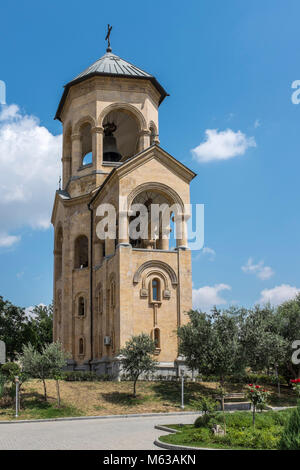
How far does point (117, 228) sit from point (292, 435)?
2636 centimetres

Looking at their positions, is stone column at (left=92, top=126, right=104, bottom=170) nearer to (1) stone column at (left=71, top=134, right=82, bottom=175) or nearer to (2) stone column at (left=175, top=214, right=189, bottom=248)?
(1) stone column at (left=71, top=134, right=82, bottom=175)

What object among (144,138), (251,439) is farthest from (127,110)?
(251,439)

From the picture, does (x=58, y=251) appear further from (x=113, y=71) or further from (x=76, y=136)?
(x=113, y=71)

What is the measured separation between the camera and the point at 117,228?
3628cm

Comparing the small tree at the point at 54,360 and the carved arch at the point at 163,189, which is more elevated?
the carved arch at the point at 163,189

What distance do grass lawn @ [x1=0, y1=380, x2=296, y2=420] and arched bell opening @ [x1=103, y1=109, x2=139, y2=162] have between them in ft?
59.6

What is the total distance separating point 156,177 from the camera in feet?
114

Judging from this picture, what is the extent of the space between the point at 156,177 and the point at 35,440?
21.3m

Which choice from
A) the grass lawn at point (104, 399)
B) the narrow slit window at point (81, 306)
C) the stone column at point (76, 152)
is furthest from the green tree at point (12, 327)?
the grass lawn at point (104, 399)

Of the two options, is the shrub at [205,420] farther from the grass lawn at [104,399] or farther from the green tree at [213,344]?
the green tree at [213,344]

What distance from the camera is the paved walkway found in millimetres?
14508

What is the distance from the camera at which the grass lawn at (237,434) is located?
46.3 feet

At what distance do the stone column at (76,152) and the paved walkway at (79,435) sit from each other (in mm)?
22337
